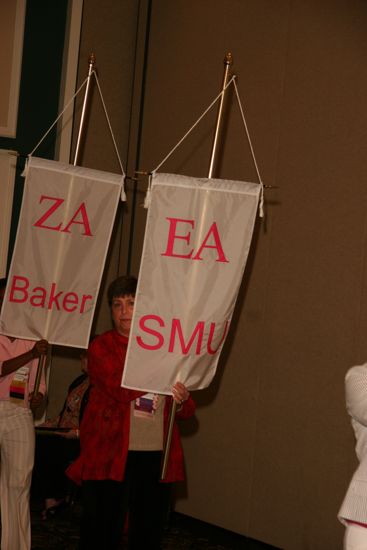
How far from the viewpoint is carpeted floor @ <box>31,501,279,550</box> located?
5055 millimetres

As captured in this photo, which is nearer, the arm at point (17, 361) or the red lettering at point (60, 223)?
the red lettering at point (60, 223)

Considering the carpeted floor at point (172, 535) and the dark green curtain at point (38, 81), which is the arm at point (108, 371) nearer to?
the carpeted floor at point (172, 535)

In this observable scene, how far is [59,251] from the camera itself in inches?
167

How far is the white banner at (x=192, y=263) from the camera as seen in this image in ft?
12.3

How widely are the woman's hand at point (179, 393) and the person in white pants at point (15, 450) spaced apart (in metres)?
0.91

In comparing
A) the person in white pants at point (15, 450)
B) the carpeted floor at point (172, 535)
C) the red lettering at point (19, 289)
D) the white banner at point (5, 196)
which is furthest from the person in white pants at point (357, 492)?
the white banner at point (5, 196)

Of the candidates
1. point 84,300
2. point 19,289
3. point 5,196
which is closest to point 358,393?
point 84,300

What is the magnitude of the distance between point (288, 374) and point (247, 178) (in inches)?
50.2

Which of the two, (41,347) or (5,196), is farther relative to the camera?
(5,196)

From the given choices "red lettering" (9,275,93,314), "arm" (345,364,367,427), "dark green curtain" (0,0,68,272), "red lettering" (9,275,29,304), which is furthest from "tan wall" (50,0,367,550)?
"arm" (345,364,367,427)

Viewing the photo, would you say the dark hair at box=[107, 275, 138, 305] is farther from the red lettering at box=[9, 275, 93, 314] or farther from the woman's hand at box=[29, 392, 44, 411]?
the woman's hand at box=[29, 392, 44, 411]

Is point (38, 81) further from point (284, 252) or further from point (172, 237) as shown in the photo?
point (172, 237)

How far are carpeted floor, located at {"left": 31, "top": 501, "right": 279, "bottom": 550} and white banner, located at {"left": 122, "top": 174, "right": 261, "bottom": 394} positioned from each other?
69.2 inches

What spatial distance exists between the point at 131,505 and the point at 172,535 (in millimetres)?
1855
